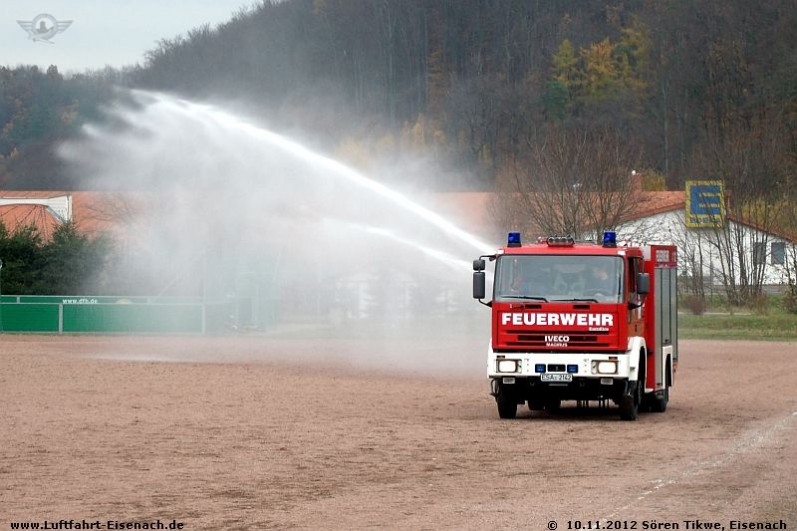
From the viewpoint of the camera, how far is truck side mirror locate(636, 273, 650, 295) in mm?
22317

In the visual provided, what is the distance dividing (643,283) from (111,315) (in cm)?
3825

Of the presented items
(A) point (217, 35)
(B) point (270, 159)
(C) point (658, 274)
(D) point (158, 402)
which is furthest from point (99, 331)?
(A) point (217, 35)

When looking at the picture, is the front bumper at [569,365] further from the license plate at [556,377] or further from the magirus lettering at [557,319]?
the magirus lettering at [557,319]

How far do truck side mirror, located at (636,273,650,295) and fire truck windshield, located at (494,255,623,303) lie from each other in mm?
333

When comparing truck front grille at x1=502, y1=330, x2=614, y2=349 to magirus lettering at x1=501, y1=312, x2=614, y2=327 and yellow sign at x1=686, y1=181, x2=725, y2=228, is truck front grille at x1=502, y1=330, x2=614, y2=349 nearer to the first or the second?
magirus lettering at x1=501, y1=312, x2=614, y2=327

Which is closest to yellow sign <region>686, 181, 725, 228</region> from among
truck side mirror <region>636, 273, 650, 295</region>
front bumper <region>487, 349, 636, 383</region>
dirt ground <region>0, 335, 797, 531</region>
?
dirt ground <region>0, 335, 797, 531</region>

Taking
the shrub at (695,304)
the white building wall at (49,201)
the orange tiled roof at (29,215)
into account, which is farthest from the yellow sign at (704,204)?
the white building wall at (49,201)

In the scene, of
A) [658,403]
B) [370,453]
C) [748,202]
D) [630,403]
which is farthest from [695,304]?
[370,453]

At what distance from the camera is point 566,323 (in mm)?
22000

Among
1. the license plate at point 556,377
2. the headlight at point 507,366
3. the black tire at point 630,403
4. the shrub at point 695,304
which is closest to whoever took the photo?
the license plate at point 556,377

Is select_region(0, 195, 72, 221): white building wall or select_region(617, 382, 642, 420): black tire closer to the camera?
select_region(617, 382, 642, 420): black tire

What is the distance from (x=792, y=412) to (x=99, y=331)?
3814 cm

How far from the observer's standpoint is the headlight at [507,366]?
72.5 feet

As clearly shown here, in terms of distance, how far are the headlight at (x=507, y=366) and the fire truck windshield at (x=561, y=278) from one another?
105 cm
